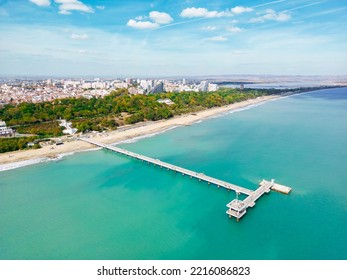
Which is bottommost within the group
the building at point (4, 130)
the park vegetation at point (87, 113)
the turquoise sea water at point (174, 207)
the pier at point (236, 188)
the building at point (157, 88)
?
the turquoise sea water at point (174, 207)

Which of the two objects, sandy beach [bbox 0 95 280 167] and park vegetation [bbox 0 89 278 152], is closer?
sandy beach [bbox 0 95 280 167]

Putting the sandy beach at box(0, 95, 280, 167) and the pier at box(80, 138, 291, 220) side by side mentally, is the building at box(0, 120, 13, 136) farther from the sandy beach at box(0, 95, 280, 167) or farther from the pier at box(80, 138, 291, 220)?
the pier at box(80, 138, 291, 220)

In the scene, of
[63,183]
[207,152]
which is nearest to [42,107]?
[63,183]

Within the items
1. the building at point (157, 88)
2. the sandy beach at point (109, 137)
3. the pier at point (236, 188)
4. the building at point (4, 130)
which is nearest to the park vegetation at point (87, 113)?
the building at point (4, 130)

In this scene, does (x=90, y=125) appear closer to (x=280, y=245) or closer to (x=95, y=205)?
(x=95, y=205)

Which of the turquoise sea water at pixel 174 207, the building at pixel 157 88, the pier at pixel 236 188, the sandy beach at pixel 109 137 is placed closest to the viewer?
the turquoise sea water at pixel 174 207

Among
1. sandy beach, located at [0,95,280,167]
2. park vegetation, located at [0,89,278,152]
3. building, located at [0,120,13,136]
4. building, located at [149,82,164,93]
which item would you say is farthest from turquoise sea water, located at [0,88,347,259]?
building, located at [149,82,164,93]

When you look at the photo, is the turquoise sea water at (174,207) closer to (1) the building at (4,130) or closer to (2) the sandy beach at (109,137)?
(2) the sandy beach at (109,137)

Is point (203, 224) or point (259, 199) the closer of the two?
point (203, 224)
